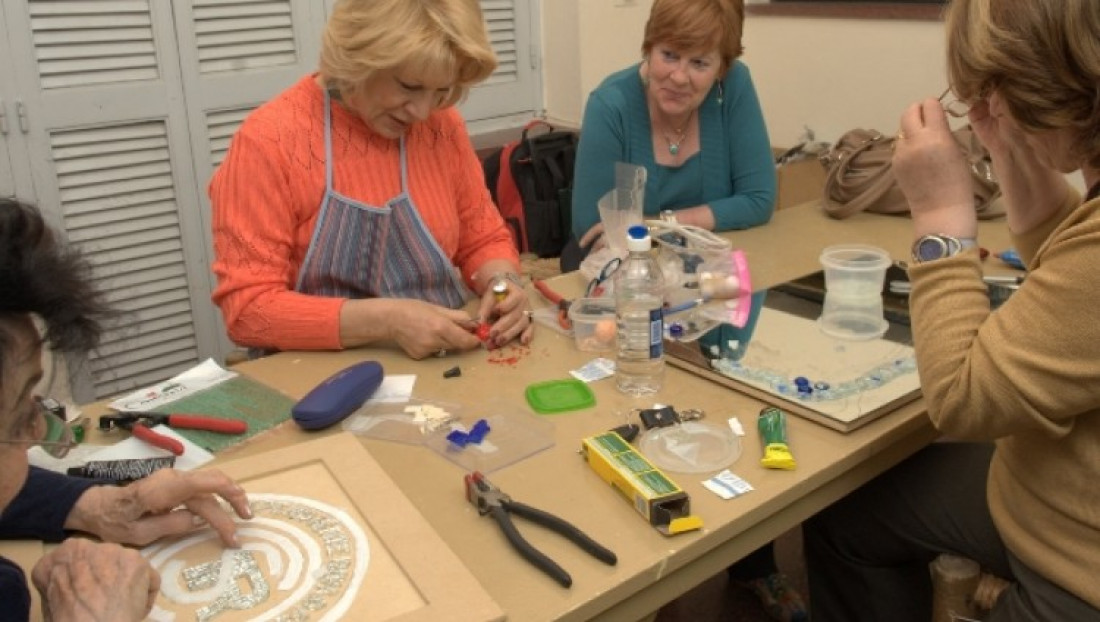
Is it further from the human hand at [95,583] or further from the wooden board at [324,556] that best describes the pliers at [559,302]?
the human hand at [95,583]

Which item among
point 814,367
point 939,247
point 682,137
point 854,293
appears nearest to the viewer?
point 939,247

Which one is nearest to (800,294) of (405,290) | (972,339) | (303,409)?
(972,339)

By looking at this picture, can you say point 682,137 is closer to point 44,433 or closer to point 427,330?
point 427,330

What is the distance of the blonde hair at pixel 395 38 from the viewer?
5.15 feet

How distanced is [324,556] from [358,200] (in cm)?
88

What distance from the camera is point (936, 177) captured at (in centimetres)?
124

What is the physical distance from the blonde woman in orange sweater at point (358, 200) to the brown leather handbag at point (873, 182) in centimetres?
88

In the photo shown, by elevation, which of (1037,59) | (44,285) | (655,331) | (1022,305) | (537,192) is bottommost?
(537,192)

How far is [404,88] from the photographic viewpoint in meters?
1.65

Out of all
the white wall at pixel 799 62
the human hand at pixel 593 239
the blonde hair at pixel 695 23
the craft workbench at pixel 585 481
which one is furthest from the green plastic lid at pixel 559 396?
the white wall at pixel 799 62

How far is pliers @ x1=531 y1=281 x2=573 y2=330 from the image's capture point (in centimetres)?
162

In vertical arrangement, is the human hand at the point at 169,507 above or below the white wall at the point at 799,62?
below

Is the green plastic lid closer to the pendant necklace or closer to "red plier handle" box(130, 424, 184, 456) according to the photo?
"red plier handle" box(130, 424, 184, 456)

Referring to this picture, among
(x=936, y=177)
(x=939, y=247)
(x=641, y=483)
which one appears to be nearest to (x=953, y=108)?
(x=936, y=177)
